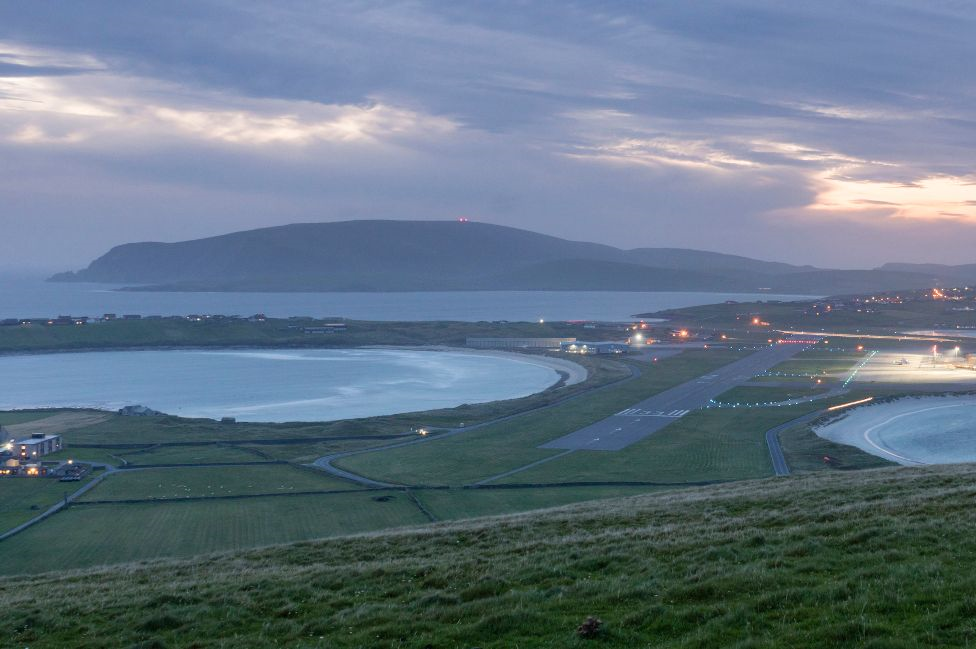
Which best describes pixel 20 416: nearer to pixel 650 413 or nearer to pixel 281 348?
pixel 650 413

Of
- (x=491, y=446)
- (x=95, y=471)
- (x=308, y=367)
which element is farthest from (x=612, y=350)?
(x=95, y=471)

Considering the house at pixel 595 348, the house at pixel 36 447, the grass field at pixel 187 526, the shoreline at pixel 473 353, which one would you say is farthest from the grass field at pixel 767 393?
the house at pixel 36 447

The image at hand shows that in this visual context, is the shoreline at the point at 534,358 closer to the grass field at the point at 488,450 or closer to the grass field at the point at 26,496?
the grass field at the point at 488,450

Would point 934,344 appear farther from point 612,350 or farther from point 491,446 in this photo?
point 491,446

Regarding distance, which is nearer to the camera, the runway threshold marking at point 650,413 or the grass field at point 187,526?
the grass field at point 187,526

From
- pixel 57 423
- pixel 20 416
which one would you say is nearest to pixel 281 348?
pixel 20 416
